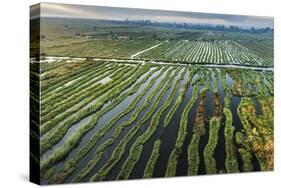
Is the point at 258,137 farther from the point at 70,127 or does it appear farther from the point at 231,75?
the point at 70,127

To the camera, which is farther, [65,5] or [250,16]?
[250,16]

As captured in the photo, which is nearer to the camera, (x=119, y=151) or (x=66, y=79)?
(x=66, y=79)

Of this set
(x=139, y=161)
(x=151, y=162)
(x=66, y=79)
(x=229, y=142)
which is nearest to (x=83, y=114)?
(x=66, y=79)

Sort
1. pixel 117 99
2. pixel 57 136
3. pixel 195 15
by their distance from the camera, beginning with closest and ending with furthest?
pixel 57 136
pixel 117 99
pixel 195 15

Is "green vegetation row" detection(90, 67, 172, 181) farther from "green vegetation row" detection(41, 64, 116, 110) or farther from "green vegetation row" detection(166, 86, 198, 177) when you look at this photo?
"green vegetation row" detection(41, 64, 116, 110)

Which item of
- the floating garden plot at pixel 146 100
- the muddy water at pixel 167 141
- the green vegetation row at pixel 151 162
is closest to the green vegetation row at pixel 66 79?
the floating garden plot at pixel 146 100

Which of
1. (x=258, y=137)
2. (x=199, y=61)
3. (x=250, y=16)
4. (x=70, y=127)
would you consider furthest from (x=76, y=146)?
(x=250, y=16)

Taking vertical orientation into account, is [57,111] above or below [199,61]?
below

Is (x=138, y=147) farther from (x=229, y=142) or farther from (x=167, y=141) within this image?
(x=229, y=142)

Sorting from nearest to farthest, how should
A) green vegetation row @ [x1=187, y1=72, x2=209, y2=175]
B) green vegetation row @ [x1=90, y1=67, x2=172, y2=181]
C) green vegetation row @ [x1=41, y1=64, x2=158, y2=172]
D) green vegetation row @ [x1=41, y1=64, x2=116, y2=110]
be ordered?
green vegetation row @ [x1=41, y1=64, x2=158, y2=172], green vegetation row @ [x1=41, y1=64, x2=116, y2=110], green vegetation row @ [x1=90, y1=67, x2=172, y2=181], green vegetation row @ [x1=187, y1=72, x2=209, y2=175]

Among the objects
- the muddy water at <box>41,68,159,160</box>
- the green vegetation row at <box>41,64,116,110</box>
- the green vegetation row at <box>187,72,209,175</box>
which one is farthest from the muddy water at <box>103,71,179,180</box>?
the green vegetation row at <box>41,64,116,110</box>

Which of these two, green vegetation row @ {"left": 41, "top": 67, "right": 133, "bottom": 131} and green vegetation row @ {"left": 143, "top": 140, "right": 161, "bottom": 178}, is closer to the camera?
green vegetation row @ {"left": 41, "top": 67, "right": 133, "bottom": 131}
